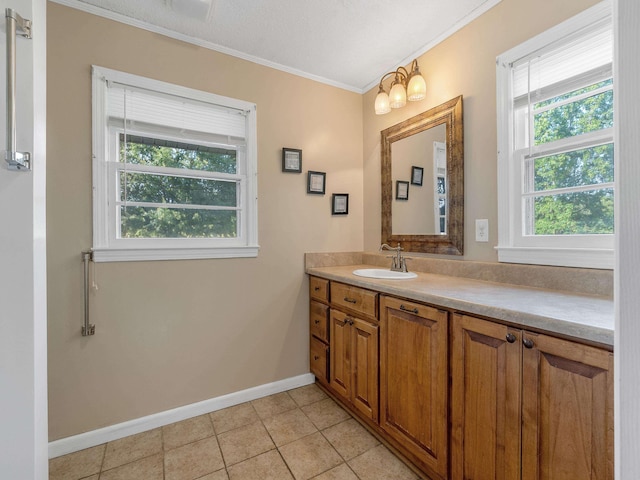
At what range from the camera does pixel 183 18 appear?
1.77 metres

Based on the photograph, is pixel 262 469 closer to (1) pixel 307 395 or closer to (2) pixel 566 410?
(1) pixel 307 395

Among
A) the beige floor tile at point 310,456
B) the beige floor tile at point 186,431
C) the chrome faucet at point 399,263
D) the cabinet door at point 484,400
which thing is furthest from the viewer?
the chrome faucet at point 399,263

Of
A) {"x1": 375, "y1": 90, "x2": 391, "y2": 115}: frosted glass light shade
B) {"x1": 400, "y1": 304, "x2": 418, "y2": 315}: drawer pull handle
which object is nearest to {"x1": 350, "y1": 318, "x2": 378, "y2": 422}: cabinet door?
{"x1": 400, "y1": 304, "x2": 418, "y2": 315}: drawer pull handle

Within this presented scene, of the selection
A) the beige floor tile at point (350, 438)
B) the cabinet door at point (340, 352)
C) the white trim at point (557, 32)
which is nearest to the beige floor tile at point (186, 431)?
the beige floor tile at point (350, 438)

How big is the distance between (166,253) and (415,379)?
1631 mm

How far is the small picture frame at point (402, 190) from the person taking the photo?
2242 mm

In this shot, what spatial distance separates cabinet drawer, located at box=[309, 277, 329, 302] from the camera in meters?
2.11

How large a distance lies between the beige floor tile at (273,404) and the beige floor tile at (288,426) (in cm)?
5

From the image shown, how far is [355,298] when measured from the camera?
180 centimetres

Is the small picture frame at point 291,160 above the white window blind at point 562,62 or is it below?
below

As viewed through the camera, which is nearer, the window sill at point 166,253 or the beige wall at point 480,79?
the beige wall at point 480,79

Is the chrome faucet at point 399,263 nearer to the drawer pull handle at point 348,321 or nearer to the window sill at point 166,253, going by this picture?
the drawer pull handle at point 348,321

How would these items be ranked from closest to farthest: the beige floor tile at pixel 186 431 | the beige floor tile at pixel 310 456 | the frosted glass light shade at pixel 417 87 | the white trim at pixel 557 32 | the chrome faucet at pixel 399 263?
the white trim at pixel 557 32 → the beige floor tile at pixel 310 456 → the beige floor tile at pixel 186 431 → the frosted glass light shade at pixel 417 87 → the chrome faucet at pixel 399 263

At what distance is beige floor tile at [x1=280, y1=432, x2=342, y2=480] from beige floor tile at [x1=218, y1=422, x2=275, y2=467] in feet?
0.42
